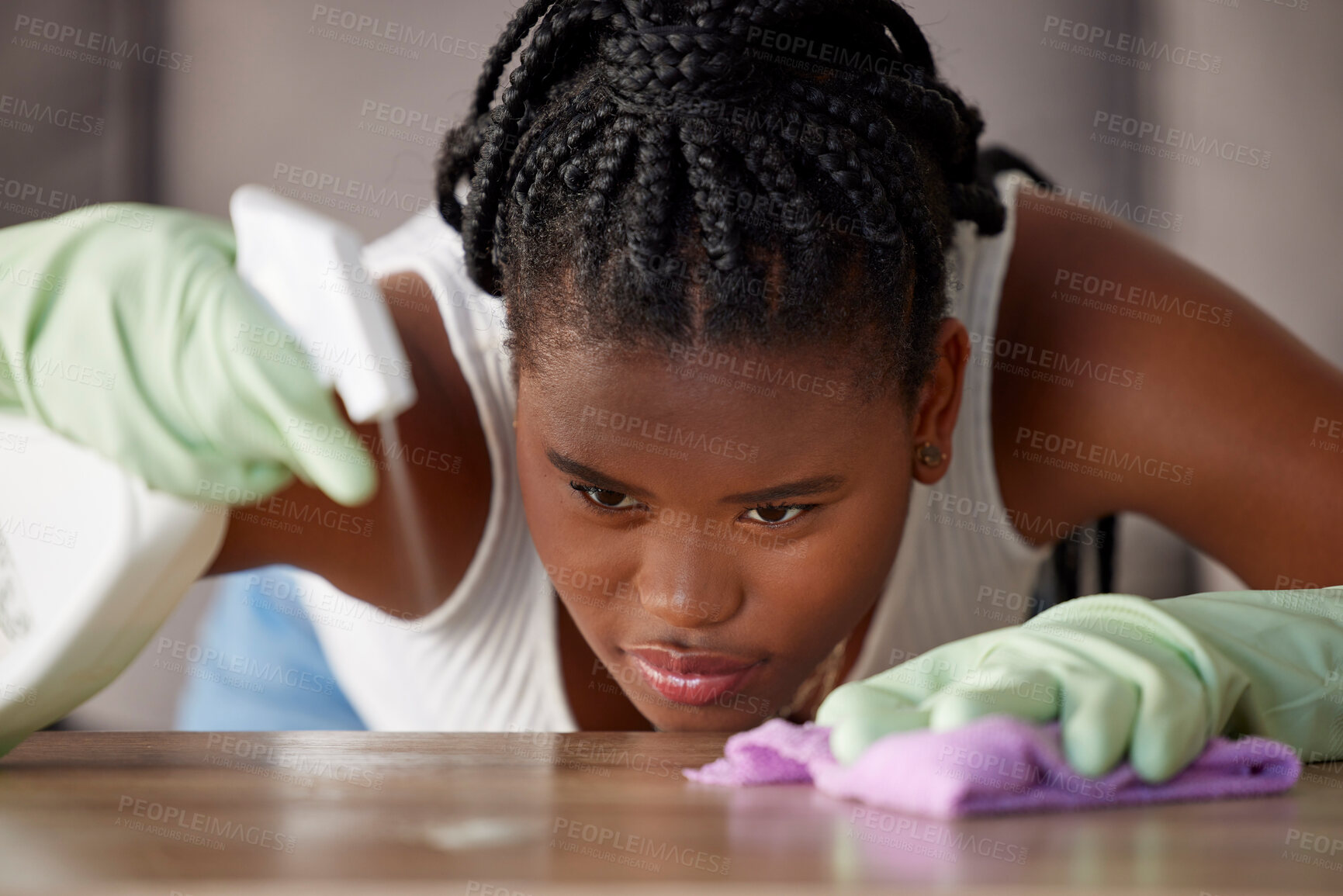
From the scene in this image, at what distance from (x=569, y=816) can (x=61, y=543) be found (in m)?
0.27

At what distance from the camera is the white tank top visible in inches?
29.7

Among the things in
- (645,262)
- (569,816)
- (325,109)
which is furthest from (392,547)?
(325,109)

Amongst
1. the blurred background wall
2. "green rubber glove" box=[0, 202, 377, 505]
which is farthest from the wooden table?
the blurred background wall

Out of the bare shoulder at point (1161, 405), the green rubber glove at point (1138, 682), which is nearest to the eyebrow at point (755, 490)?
the green rubber glove at point (1138, 682)

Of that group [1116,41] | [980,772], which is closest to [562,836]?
[980,772]

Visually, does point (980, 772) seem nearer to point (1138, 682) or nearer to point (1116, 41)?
point (1138, 682)

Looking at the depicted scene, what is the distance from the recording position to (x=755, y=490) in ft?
1.74

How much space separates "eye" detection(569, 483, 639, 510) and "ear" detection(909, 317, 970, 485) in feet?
0.52

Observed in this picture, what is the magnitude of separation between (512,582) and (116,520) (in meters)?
0.36

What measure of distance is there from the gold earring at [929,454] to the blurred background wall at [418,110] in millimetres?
785

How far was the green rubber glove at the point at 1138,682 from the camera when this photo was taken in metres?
0.35

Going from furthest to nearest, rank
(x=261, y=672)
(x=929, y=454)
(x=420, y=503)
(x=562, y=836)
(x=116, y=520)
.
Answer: (x=261, y=672) < (x=420, y=503) < (x=929, y=454) < (x=116, y=520) < (x=562, y=836)

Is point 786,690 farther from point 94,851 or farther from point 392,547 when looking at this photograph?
point 94,851

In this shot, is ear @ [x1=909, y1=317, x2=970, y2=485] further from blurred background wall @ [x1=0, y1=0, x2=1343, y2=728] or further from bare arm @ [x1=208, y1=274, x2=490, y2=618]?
blurred background wall @ [x1=0, y1=0, x2=1343, y2=728]
